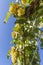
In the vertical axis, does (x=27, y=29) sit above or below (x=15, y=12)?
below

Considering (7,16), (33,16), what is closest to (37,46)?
(33,16)

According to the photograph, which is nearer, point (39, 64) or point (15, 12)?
point (39, 64)

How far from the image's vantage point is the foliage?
2143mm

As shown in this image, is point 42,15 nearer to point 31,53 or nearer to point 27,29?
point 27,29

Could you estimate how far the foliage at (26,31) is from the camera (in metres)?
2.14

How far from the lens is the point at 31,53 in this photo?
2209 millimetres

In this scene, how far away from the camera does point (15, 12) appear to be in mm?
2252

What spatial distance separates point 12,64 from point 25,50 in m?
0.16

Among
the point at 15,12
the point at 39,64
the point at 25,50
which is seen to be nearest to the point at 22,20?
the point at 15,12

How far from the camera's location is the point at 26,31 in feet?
7.18

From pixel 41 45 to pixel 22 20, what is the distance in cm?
27

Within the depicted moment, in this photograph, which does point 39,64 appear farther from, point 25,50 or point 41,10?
point 41,10

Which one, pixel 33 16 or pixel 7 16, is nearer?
pixel 33 16

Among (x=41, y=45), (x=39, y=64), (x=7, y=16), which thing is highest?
(x=7, y=16)
